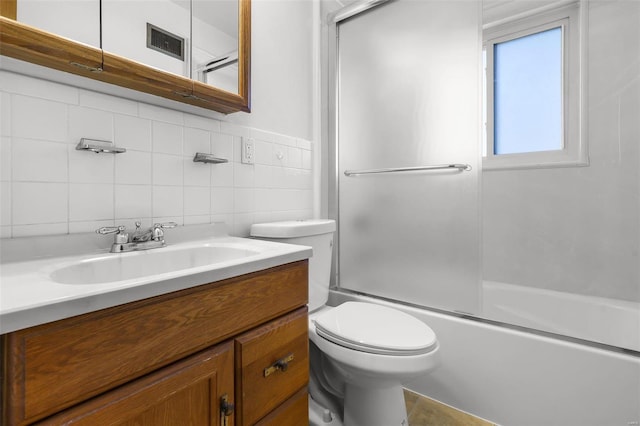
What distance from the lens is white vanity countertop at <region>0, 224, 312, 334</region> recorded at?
1.41 feet

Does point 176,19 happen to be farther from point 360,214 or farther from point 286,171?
point 360,214

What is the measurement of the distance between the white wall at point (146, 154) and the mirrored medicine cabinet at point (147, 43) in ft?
0.25

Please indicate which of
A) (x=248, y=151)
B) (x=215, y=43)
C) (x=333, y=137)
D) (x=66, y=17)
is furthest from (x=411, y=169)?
(x=66, y=17)

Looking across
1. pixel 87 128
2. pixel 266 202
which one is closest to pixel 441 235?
pixel 266 202

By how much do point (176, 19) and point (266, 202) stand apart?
78cm

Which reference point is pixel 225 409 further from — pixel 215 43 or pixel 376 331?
pixel 215 43

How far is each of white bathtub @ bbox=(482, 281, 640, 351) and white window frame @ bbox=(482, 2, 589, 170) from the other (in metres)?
0.69

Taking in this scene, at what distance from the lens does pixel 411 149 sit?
1.48 metres

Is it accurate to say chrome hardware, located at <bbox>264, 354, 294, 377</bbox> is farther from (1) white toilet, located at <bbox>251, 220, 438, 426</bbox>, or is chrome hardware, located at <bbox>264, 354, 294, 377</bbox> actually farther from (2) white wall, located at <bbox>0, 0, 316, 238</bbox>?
(2) white wall, located at <bbox>0, 0, 316, 238</bbox>

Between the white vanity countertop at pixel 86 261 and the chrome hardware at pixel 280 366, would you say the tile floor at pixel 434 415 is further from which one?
Result: the white vanity countertop at pixel 86 261

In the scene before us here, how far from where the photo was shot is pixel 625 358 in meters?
1.05

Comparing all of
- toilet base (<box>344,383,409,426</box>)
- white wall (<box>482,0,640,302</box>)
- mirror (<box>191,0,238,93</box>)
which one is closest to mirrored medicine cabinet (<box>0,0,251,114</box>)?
mirror (<box>191,0,238,93</box>)

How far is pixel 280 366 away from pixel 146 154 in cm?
79

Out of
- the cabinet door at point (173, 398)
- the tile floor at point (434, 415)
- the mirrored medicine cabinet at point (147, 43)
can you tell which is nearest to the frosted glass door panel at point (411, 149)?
the tile floor at point (434, 415)
